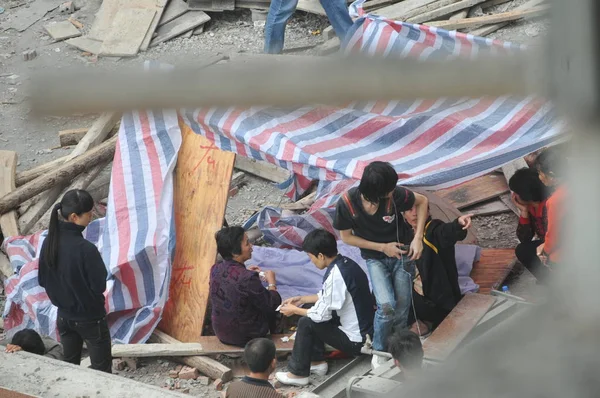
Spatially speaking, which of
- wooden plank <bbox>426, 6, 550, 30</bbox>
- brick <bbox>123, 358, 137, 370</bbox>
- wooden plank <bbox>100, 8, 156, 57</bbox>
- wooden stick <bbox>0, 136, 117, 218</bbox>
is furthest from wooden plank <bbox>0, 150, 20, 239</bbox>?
wooden plank <bbox>426, 6, 550, 30</bbox>

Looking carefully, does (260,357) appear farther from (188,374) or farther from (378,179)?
(188,374)

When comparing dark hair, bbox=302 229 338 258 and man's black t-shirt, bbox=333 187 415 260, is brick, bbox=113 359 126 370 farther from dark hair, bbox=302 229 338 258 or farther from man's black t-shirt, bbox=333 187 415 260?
man's black t-shirt, bbox=333 187 415 260

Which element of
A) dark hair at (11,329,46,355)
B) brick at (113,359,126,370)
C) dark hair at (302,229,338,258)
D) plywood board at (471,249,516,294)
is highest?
dark hair at (302,229,338,258)

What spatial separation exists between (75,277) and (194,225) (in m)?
1.35

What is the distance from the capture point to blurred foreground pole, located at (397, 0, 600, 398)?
0.52 m

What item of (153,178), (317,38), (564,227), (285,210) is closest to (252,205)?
(285,210)

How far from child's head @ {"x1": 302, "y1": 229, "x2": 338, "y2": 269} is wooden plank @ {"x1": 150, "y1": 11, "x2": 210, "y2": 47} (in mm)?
6653

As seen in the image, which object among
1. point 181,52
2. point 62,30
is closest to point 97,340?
point 181,52

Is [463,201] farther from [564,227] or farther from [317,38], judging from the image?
[564,227]

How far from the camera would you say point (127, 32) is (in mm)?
11641

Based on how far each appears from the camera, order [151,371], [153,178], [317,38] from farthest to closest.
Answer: [317,38] → [153,178] → [151,371]

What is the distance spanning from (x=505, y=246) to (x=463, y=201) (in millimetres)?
687

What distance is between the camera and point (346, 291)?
5648 mm

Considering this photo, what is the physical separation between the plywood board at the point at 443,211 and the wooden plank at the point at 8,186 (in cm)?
350
